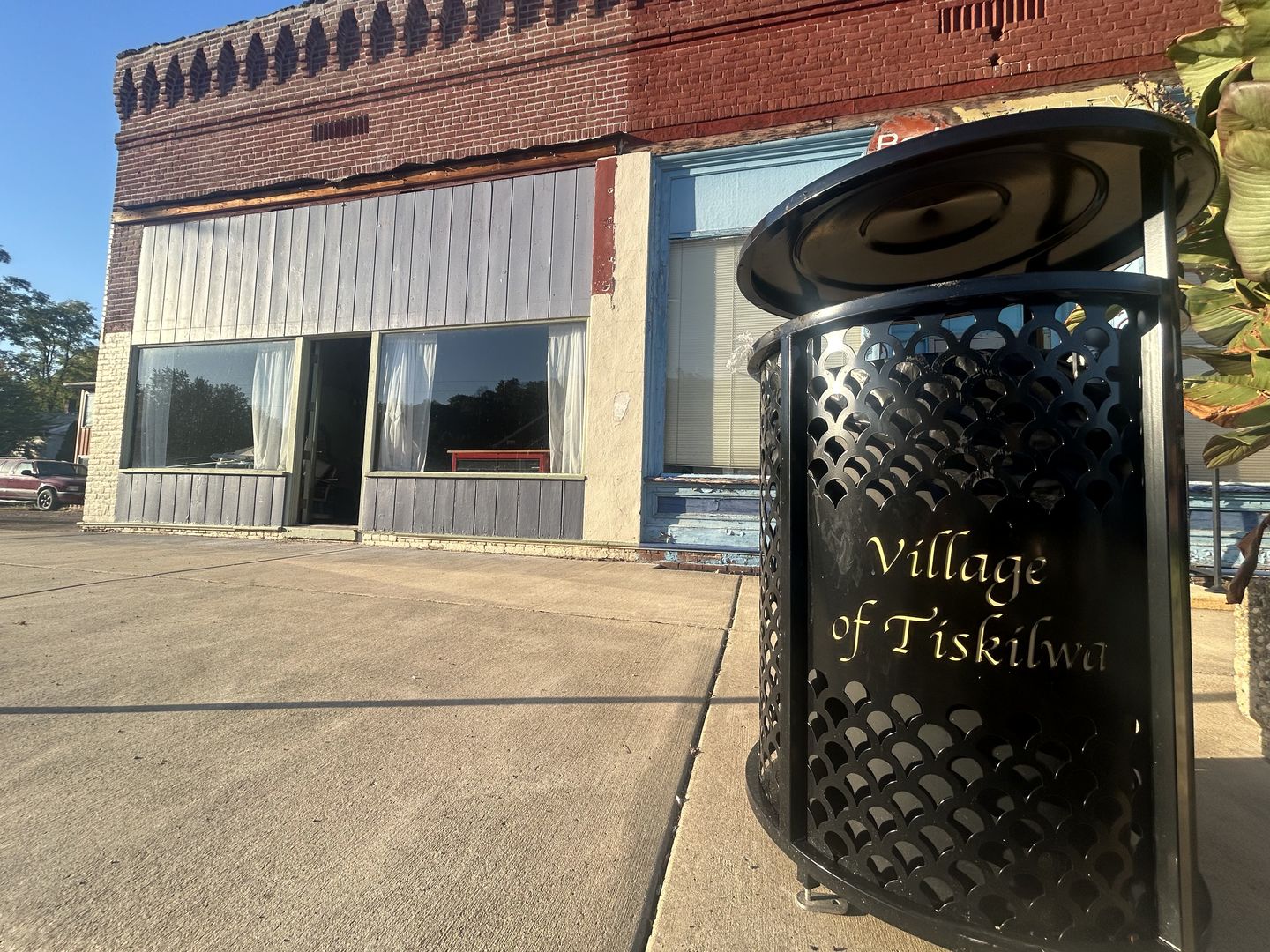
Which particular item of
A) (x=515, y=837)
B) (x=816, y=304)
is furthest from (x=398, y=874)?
(x=816, y=304)

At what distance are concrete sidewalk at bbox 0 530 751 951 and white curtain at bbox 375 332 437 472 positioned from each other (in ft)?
13.2

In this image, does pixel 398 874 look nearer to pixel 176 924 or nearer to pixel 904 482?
pixel 176 924

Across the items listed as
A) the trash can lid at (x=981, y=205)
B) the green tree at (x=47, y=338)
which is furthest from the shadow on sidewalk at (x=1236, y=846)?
the green tree at (x=47, y=338)

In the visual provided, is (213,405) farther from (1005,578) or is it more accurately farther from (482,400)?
(1005,578)

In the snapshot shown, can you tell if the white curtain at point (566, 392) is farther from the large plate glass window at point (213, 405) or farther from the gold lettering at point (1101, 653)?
the gold lettering at point (1101, 653)

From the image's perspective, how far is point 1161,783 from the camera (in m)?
1.12

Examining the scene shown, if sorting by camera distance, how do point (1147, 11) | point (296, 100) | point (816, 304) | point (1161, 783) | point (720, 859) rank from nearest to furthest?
point (1161, 783), point (720, 859), point (816, 304), point (1147, 11), point (296, 100)

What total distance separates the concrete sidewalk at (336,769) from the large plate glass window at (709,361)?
3.05 meters

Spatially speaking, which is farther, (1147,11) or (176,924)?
(1147,11)

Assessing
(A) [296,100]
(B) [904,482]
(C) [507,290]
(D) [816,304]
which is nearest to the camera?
(B) [904,482]

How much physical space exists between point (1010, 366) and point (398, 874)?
181 cm

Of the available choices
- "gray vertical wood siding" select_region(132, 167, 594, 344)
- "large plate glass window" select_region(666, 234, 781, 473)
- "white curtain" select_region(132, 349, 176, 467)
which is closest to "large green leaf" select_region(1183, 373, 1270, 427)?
"large plate glass window" select_region(666, 234, 781, 473)

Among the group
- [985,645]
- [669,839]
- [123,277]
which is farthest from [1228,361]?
[123,277]

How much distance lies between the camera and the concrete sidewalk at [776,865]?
132cm
